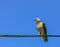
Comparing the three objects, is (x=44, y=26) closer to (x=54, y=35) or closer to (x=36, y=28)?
(x=36, y=28)

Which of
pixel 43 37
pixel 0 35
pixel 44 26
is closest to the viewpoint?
pixel 0 35

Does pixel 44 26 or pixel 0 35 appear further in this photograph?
pixel 44 26

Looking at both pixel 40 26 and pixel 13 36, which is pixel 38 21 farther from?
pixel 13 36

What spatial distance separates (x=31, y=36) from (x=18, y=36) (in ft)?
1.77

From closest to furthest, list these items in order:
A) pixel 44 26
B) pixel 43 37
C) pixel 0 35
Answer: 1. pixel 0 35
2. pixel 43 37
3. pixel 44 26

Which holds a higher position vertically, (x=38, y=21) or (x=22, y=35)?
(x=38, y=21)

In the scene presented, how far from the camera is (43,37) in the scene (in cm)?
1341

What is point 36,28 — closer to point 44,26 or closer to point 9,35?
point 44,26

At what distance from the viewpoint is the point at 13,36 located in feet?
31.1

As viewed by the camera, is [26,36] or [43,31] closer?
[26,36]

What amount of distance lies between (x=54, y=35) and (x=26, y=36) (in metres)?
0.96

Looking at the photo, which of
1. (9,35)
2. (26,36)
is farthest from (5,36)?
(26,36)

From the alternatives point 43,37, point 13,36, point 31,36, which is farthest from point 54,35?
point 43,37

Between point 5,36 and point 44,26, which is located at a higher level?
point 44,26
